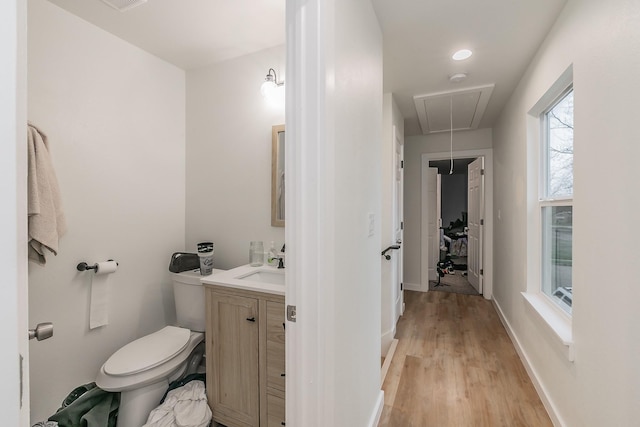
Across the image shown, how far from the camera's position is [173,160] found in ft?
7.90

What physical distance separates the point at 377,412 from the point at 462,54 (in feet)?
8.02

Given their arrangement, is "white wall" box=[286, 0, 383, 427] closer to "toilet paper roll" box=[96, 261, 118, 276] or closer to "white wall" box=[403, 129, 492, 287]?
"toilet paper roll" box=[96, 261, 118, 276]

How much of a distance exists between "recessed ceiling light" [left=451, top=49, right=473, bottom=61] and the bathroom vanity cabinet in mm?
2051

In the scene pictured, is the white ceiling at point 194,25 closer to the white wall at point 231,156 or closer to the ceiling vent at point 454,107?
the white wall at point 231,156

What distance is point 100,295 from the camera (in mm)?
1906

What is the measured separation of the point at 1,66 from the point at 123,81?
214cm

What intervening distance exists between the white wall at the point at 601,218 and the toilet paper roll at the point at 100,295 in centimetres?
261

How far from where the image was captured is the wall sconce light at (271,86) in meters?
2.04

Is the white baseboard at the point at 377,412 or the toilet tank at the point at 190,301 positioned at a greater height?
the toilet tank at the point at 190,301

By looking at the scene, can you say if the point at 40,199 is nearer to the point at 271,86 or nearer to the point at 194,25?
the point at 194,25

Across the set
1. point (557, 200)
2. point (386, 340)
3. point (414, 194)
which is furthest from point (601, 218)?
point (414, 194)

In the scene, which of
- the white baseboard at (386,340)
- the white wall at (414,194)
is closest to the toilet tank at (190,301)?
the white baseboard at (386,340)

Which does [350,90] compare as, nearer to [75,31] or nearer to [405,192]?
[75,31]

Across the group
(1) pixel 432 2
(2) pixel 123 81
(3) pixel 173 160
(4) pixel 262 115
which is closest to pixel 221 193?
(3) pixel 173 160
